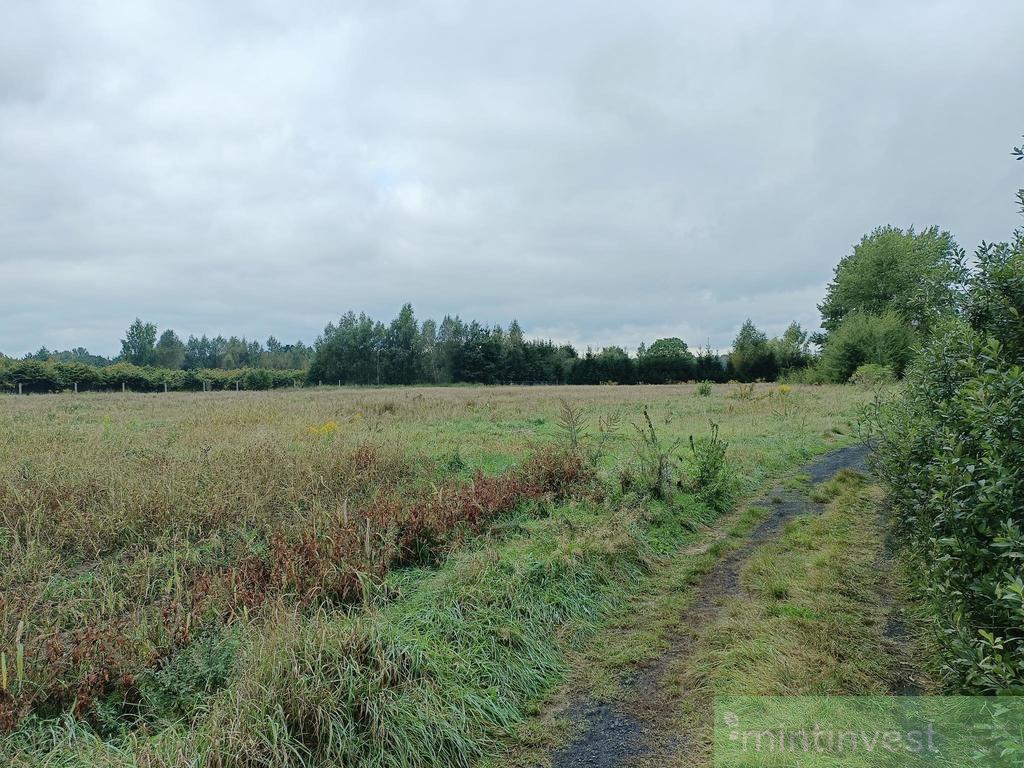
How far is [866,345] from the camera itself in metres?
40.4

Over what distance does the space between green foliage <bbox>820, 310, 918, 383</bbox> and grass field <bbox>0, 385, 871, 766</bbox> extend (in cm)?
3486

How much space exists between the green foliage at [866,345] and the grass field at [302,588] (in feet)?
114

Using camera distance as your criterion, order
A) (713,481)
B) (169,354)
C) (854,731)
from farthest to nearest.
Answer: (169,354), (713,481), (854,731)

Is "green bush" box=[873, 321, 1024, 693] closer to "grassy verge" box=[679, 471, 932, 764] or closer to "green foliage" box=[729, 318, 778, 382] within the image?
"grassy verge" box=[679, 471, 932, 764]

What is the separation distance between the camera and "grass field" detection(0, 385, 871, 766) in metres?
3.25

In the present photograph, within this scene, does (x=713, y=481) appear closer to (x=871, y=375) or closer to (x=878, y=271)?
(x=871, y=375)

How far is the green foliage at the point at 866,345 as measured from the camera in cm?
3802

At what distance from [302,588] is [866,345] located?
45.4 meters

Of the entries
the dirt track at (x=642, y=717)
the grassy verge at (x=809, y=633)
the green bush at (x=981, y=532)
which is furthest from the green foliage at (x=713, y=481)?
the green bush at (x=981, y=532)

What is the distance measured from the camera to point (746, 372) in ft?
200

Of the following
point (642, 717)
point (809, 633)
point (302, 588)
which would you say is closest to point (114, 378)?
point (302, 588)

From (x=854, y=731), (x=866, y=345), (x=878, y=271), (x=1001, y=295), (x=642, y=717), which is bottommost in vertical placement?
(x=642, y=717)

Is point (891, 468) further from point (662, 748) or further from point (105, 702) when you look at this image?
point (105, 702)

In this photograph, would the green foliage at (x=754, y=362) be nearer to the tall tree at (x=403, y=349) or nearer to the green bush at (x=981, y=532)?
the tall tree at (x=403, y=349)
